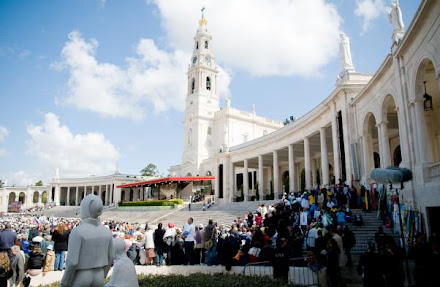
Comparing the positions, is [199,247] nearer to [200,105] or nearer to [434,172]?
[434,172]

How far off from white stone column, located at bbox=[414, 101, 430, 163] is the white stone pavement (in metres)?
6.54

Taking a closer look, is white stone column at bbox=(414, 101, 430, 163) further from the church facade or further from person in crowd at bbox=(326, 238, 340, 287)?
person in crowd at bbox=(326, 238, 340, 287)

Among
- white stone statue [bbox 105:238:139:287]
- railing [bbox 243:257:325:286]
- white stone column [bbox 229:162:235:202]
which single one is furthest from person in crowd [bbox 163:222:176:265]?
white stone column [bbox 229:162:235:202]

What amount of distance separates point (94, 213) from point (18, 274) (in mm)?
5668

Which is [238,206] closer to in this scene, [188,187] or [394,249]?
[188,187]

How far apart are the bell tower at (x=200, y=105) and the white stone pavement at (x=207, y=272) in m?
38.7

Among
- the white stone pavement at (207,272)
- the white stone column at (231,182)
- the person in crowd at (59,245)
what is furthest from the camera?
the white stone column at (231,182)

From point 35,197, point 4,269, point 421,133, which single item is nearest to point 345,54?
point 421,133

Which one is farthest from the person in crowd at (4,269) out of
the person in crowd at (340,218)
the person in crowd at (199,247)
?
the person in crowd at (340,218)

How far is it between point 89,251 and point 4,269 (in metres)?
5.29

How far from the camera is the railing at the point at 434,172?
11.0m

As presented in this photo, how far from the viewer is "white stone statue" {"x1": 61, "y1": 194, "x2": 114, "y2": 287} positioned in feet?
11.8

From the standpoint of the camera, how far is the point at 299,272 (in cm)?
887

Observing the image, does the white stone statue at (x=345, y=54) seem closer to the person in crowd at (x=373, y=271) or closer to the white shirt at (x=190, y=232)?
the white shirt at (x=190, y=232)
